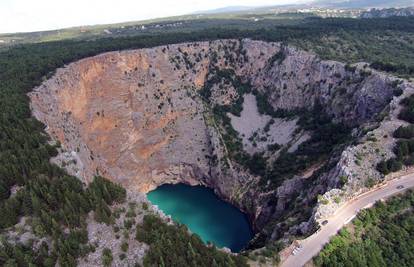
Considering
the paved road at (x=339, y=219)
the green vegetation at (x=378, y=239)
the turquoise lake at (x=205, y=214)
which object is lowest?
the turquoise lake at (x=205, y=214)

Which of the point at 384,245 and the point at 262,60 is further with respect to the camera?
the point at 262,60

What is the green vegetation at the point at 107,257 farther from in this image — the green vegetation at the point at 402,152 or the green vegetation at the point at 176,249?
the green vegetation at the point at 402,152

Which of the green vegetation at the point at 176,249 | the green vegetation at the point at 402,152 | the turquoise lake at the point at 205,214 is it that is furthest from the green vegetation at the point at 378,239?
the turquoise lake at the point at 205,214

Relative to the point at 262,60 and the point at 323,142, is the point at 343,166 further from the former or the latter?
the point at 262,60

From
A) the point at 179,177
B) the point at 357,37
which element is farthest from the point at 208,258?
the point at 357,37

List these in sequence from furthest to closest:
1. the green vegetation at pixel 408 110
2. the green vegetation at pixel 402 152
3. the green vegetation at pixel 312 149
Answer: the green vegetation at pixel 312 149
the green vegetation at pixel 408 110
the green vegetation at pixel 402 152

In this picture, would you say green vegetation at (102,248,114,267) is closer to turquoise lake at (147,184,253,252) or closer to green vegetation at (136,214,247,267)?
green vegetation at (136,214,247,267)
